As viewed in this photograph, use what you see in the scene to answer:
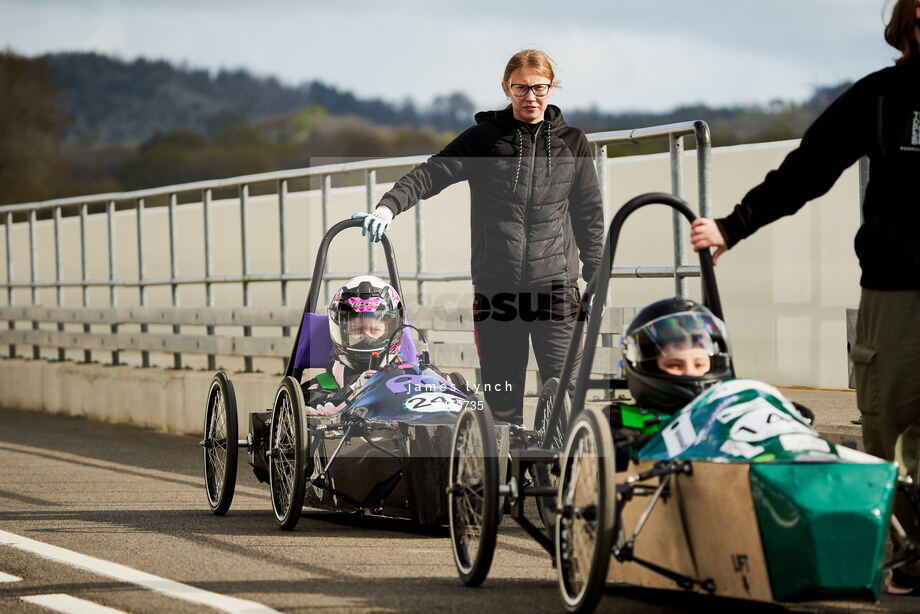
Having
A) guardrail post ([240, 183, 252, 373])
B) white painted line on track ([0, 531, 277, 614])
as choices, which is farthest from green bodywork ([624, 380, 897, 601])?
guardrail post ([240, 183, 252, 373])

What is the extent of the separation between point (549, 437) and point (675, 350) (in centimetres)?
103

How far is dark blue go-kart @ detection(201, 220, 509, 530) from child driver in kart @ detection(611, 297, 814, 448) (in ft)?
5.43

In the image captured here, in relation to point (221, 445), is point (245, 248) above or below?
above

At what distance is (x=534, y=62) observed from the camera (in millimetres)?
8148

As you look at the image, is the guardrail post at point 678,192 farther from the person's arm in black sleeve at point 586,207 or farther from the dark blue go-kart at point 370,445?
the dark blue go-kart at point 370,445

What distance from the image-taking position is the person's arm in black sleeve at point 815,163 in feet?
19.6

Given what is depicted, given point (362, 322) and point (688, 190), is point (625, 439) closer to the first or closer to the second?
point (362, 322)

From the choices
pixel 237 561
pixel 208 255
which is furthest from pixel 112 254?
pixel 237 561

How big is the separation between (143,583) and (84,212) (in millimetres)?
12138

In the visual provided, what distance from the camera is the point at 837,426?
8.41 metres

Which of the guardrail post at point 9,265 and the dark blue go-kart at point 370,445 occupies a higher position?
the guardrail post at point 9,265

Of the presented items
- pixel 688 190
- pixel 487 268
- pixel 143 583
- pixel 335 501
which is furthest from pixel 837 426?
pixel 688 190

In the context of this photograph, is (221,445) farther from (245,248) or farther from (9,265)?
(9,265)

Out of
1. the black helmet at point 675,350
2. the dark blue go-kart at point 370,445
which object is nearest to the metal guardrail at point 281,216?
the dark blue go-kart at point 370,445
